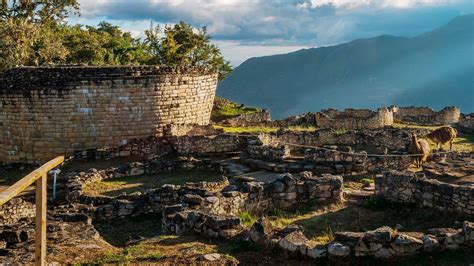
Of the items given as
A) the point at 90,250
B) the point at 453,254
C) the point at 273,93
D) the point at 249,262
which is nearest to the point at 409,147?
the point at 453,254

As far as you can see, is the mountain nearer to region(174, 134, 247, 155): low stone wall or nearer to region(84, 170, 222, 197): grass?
region(174, 134, 247, 155): low stone wall

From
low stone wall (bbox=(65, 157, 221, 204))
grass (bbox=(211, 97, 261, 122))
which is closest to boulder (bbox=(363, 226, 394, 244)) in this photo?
low stone wall (bbox=(65, 157, 221, 204))

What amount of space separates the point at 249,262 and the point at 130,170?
1108 cm

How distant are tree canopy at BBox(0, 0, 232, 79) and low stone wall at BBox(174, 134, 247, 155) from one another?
6182 mm

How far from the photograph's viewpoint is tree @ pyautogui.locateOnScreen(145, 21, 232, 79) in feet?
137

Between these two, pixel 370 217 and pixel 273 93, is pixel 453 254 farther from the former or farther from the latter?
pixel 273 93

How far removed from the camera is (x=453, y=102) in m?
156

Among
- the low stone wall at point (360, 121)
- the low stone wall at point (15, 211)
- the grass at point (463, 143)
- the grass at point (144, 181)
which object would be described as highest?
the low stone wall at point (360, 121)

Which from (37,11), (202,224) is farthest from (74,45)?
(202,224)

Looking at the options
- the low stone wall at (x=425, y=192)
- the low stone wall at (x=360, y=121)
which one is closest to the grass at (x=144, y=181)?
the low stone wall at (x=425, y=192)

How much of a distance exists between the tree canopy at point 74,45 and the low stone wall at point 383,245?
1842cm

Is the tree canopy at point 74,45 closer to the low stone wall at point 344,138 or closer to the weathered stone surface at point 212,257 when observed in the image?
the low stone wall at point 344,138

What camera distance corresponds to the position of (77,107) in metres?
22.4

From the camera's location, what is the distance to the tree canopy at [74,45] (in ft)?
99.2
